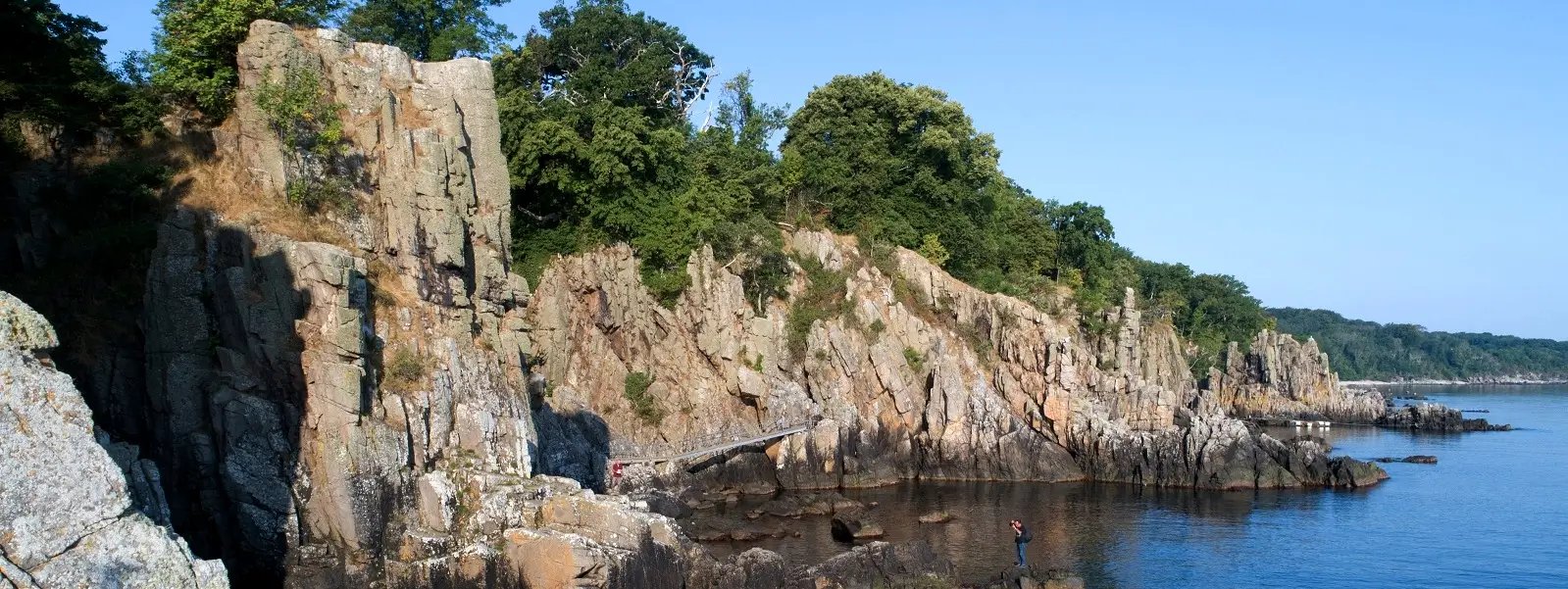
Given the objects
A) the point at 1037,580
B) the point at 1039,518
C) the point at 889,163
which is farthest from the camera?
the point at 889,163

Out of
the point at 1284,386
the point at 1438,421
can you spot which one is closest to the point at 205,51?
the point at 1438,421

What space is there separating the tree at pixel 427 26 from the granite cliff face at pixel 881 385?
12884mm

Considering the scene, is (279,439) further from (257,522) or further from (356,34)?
(356,34)

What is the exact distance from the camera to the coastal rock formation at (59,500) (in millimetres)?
17234

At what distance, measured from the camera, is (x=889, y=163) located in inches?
2685

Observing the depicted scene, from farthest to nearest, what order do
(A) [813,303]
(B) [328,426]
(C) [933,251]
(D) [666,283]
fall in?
(C) [933,251]
(A) [813,303]
(D) [666,283]
(B) [328,426]

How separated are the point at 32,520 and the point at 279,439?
12.3 metres

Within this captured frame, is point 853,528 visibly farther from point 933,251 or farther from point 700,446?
point 933,251

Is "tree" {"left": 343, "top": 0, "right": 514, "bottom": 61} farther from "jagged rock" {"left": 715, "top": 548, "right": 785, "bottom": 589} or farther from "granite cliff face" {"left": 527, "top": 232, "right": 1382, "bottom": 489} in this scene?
"jagged rock" {"left": 715, "top": 548, "right": 785, "bottom": 589}

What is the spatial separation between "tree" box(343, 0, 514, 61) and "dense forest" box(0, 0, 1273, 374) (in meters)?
0.11

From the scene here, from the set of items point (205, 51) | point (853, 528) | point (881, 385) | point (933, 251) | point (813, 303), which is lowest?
point (853, 528)

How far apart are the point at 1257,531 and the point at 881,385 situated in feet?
60.2

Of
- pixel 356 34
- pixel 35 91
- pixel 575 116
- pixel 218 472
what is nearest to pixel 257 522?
pixel 218 472

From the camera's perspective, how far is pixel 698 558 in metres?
30.6
